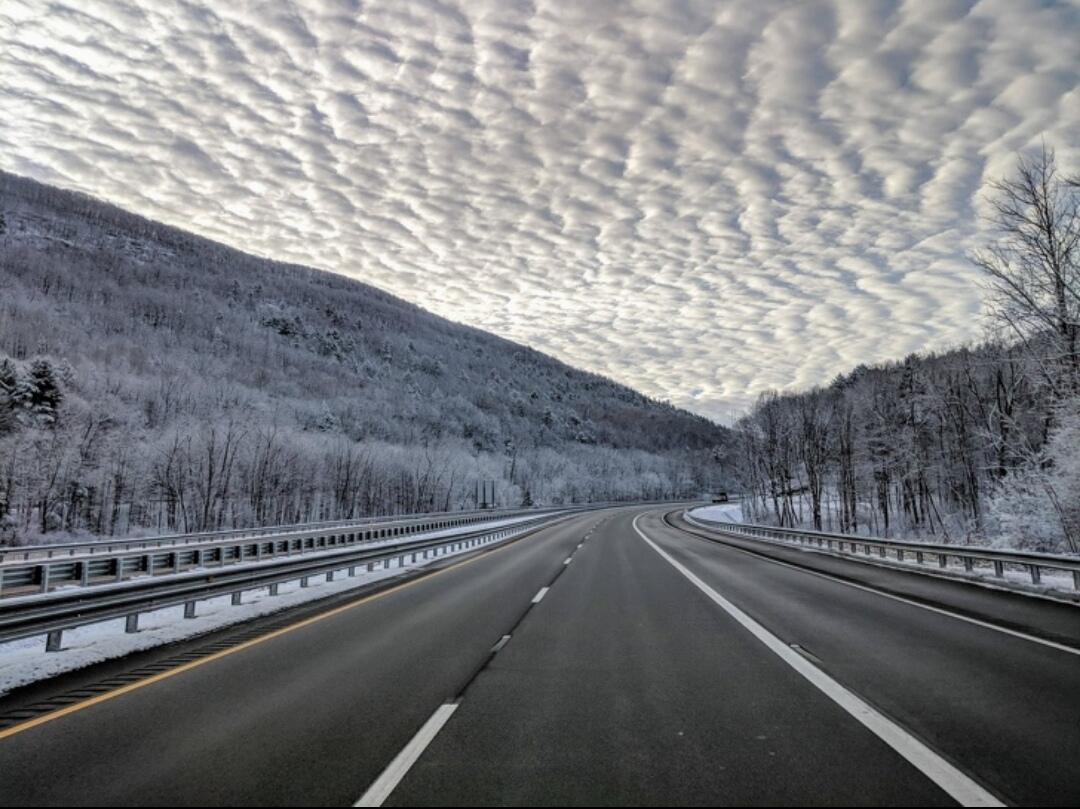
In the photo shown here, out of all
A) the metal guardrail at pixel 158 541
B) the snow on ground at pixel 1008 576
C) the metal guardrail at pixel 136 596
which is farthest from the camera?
the metal guardrail at pixel 158 541

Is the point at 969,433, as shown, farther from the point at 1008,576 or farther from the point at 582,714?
the point at 582,714

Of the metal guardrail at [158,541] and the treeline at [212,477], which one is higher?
the treeline at [212,477]

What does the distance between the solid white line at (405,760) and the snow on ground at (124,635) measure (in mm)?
4709

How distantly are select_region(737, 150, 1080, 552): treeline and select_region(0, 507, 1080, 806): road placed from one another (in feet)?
43.3

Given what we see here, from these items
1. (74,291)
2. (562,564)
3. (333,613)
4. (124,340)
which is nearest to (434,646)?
(333,613)

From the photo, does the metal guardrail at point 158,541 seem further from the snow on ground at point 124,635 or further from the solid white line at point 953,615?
the solid white line at point 953,615

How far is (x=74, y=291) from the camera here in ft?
460

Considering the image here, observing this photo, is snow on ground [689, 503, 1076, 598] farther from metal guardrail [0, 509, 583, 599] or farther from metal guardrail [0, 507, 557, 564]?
metal guardrail [0, 507, 557, 564]

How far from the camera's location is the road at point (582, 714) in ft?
13.2

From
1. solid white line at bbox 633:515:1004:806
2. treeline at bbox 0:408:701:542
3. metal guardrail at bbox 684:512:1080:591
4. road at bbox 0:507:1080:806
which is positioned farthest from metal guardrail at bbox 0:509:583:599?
treeline at bbox 0:408:701:542

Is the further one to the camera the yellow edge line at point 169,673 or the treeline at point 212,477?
the treeline at point 212,477

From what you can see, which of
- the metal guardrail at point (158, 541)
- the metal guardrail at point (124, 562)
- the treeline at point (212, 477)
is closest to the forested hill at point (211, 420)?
the treeline at point (212, 477)

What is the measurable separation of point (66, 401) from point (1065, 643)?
7265cm

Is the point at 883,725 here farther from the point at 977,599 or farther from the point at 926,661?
the point at 977,599
